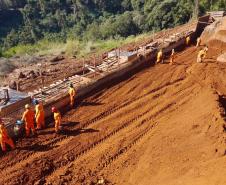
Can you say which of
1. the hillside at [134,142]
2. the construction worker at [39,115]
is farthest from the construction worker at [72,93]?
the construction worker at [39,115]

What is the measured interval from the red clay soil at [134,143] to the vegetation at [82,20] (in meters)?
16.3

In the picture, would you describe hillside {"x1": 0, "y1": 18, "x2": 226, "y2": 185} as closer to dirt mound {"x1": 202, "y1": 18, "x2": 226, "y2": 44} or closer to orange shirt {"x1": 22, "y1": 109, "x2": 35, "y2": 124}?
orange shirt {"x1": 22, "y1": 109, "x2": 35, "y2": 124}

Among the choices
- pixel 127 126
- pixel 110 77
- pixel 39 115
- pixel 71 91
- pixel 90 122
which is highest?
pixel 71 91

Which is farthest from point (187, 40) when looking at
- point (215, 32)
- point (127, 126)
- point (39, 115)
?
point (39, 115)

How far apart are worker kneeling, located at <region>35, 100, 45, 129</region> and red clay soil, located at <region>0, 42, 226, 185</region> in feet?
1.47

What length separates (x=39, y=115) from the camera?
16.1m

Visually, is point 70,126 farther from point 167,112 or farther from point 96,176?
point 167,112

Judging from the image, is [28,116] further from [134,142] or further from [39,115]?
[134,142]

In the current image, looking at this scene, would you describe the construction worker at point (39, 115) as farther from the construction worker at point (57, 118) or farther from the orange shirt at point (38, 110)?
the construction worker at point (57, 118)

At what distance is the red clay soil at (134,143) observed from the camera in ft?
45.8

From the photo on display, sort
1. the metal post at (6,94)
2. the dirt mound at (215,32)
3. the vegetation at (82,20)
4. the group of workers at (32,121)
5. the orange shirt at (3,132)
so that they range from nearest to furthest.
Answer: the orange shirt at (3,132) → the group of workers at (32,121) → the metal post at (6,94) → the dirt mound at (215,32) → the vegetation at (82,20)

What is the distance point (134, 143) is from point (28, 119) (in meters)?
4.61

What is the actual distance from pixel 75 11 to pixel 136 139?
170 feet

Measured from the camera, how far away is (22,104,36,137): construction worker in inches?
606
